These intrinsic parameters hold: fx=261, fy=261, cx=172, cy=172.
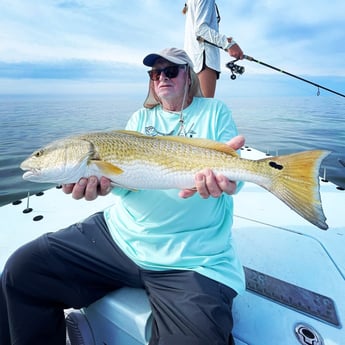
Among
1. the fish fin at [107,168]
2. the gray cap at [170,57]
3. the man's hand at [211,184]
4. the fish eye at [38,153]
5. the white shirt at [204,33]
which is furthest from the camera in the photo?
the white shirt at [204,33]

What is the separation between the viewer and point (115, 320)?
151cm

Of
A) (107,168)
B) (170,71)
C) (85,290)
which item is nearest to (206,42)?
(170,71)

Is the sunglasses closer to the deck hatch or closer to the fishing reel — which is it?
the deck hatch

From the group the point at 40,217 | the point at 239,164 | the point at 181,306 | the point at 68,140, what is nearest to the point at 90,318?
the point at 181,306

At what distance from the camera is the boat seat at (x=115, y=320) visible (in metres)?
1.41

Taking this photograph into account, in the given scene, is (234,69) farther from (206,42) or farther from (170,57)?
(170,57)

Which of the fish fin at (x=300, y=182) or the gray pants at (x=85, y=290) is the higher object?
the fish fin at (x=300, y=182)

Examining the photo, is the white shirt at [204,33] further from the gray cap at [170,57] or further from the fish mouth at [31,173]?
the fish mouth at [31,173]

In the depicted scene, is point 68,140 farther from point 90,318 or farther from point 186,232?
point 90,318

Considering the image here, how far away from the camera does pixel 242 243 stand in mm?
2361

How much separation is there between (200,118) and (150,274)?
1.13 m

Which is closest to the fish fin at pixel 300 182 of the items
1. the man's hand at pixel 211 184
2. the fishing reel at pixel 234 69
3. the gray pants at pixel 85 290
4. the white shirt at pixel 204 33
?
the man's hand at pixel 211 184

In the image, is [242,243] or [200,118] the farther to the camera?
[242,243]

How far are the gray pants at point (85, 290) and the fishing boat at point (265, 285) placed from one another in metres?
0.12
